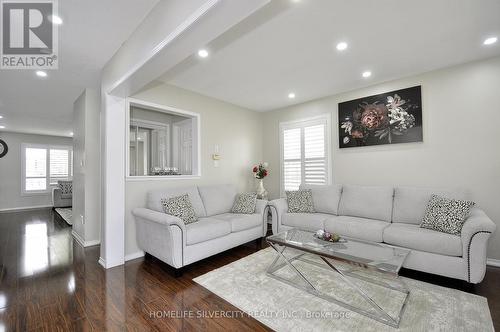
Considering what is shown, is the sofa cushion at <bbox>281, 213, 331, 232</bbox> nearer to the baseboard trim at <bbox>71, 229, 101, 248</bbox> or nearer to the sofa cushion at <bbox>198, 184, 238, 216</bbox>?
the sofa cushion at <bbox>198, 184, 238, 216</bbox>

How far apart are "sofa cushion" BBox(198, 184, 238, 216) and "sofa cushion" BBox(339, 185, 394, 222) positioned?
190 cm

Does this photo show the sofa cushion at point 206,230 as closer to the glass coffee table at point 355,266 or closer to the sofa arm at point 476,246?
the glass coffee table at point 355,266

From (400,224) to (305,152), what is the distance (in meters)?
2.14

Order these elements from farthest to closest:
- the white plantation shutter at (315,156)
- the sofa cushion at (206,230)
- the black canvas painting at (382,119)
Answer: the white plantation shutter at (315,156) → the black canvas painting at (382,119) → the sofa cushion at (206,230)

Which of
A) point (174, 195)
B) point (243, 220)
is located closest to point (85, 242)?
point (174, 195)

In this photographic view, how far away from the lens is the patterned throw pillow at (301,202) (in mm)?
3828

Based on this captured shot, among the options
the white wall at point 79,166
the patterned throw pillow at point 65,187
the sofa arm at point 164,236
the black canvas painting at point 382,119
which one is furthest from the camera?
the patterned throw pillow at point 65,187

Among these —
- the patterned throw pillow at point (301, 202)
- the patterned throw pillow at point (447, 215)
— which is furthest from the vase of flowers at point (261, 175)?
the patterned throw pillow at point (447, 215)

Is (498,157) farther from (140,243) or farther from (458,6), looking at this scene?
(140,243)

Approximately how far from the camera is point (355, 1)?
1.92m

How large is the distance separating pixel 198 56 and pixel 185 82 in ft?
3.13

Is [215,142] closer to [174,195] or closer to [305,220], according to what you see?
[174,195]

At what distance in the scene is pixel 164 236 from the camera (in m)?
2.70

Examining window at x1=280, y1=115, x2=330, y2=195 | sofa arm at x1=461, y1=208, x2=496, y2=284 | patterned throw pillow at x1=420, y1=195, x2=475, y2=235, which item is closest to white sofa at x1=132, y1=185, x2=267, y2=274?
window at x1=280, y1=115, x2=330, y2=195
